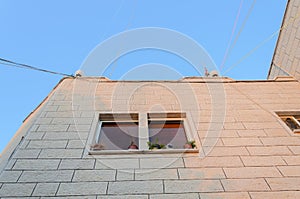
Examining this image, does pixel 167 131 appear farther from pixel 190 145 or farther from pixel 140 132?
pixel 190 145

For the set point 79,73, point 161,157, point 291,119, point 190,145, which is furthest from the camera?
point 79,73

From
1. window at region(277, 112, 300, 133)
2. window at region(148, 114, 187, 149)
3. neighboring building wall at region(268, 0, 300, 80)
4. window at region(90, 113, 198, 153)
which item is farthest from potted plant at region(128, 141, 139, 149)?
neighboring building wall at region(268, 0, 300, 80)

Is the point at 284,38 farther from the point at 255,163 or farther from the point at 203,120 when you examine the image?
the point at 255,163

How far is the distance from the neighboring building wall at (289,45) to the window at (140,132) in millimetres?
3121

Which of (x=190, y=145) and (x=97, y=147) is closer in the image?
(x=97, y=147)

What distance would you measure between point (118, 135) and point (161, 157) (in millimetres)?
842

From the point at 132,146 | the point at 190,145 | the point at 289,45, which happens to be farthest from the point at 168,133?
the point at 289,45

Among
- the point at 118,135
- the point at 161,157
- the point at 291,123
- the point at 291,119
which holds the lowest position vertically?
the point at 161,157

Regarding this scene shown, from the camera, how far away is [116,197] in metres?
2.31

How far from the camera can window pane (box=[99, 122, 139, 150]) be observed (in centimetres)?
318

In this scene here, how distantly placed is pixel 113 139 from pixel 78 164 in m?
0.70

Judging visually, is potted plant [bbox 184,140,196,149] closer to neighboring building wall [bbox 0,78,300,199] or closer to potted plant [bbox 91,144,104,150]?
neighboring building wall [bbox 0,78,300,199]

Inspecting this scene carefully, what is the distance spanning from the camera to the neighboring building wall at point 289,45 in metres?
5.03

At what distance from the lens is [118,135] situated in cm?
343
